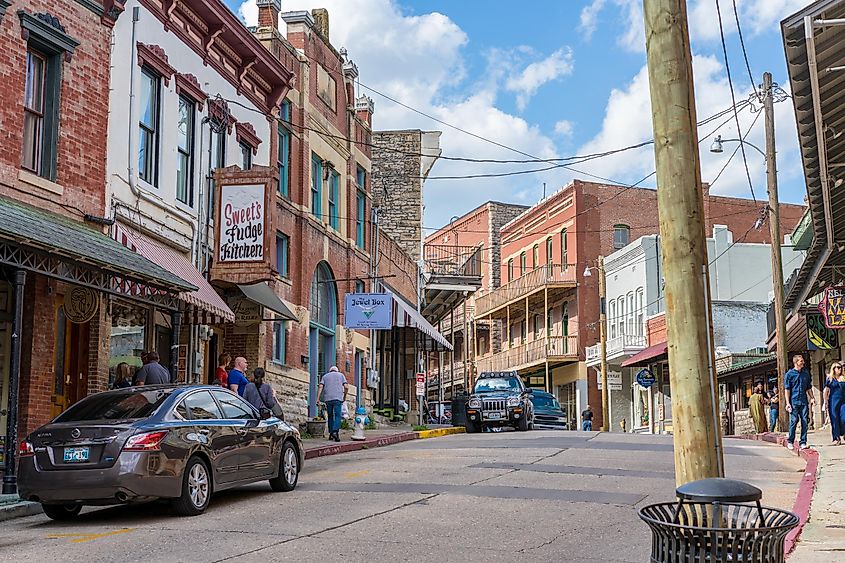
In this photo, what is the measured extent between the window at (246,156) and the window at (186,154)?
298 centimetres

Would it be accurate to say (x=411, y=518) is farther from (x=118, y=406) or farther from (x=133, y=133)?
(x=133, y=133)

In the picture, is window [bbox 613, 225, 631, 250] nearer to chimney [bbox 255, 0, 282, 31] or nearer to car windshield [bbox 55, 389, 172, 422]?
chimney [bbox 255, 0, 282, 31]

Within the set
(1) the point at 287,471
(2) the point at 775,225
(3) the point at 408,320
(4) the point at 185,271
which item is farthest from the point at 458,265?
(1) the point at 287,471

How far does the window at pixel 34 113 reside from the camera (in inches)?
641

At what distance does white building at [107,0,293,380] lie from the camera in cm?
1869

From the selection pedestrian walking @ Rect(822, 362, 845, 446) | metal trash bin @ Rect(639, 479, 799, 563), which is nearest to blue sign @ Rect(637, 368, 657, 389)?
pedestrian walking @ Rect(822, 362, 845, 446)

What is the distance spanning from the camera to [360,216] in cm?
3519

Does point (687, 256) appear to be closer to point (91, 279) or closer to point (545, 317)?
point (91, 279)

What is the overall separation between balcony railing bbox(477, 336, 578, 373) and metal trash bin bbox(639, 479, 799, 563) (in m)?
48.1

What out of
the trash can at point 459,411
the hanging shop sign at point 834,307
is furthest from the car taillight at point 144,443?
the trash can at point 459,411

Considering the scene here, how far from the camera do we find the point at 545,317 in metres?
55.1

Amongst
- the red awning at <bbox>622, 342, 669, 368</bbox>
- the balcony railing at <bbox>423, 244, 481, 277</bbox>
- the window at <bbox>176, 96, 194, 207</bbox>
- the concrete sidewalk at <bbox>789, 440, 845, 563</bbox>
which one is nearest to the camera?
the concrete sidewalk at <bbox>789, 440, 845, 563</bbox>

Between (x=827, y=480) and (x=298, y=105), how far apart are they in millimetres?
18531

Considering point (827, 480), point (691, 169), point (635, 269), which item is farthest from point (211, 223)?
point (635, 269)
